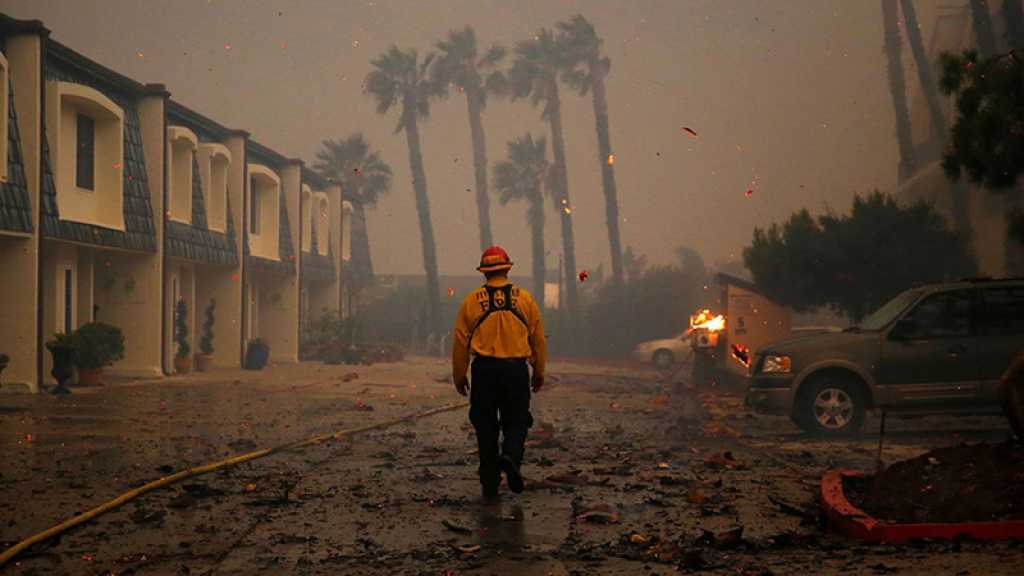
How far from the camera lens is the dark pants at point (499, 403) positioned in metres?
9.84

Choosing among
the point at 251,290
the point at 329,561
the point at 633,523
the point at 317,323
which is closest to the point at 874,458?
the point at 633,523

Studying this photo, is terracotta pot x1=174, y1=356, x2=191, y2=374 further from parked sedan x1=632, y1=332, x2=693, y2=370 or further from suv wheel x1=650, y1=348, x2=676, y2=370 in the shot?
suv wheel x1=650, y1=348, x2=676, y2=370

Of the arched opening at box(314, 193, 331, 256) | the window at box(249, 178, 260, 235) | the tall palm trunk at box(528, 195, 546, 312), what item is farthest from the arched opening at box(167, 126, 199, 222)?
the tall palm trunk at box(528, 195, 546, 312)

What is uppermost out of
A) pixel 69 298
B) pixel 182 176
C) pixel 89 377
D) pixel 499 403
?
pixel 182 176

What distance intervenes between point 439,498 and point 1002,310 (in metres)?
9.21

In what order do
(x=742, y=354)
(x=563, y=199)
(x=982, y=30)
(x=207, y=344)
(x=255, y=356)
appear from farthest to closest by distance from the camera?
1. (x=563, y=199)
2. (x=255, y=356)
3. (x=207, y=344)
4. (x=982, y=30)
5. (x=742, y=354)

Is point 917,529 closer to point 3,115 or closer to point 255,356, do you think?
point 3,115

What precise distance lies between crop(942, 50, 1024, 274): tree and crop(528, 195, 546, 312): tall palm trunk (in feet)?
175

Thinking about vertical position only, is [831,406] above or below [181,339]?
below

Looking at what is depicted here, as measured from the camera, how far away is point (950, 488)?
839 centimetres

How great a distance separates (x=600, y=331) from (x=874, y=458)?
46987 millimetres

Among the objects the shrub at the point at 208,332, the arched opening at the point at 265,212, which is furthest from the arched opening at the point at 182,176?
the arched opening at the point at 265,212

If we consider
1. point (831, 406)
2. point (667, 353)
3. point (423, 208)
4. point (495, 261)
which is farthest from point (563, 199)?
point (495, 261)

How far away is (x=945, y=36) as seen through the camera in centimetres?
5778
